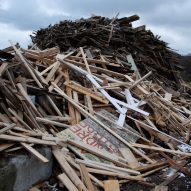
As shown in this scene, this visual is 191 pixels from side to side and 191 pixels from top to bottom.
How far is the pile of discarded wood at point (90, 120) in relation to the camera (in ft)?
17.7

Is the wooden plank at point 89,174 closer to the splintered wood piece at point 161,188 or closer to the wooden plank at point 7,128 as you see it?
the splintered wood piece at point 161,188

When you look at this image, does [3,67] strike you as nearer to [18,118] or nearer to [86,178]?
[18,118]

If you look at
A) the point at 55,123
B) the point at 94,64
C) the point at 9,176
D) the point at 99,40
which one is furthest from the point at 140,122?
the point at 99,40

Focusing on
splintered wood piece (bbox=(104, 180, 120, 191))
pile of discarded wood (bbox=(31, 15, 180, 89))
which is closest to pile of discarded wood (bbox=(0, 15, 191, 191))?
splintered wood piece (bbox=(104, 180, 120, 191))

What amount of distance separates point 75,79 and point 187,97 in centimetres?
464

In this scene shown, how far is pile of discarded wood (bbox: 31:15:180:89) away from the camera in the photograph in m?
11.2

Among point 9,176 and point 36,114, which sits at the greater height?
point 36,114

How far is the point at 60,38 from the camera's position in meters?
11.5

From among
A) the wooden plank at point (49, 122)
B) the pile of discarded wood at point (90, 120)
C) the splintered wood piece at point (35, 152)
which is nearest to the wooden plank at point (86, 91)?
the pile of discarded wood at point (90, 120)

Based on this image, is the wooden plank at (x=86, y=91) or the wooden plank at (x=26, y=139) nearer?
the wooden plank at (x=26, y=139)

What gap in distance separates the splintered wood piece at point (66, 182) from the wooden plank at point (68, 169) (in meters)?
0.05

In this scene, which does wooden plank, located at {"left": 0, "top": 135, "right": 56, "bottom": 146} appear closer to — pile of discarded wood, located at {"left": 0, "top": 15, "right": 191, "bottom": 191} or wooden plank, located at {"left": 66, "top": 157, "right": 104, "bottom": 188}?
pile of discarded wood, located at {"left": 0, "top": 15, "right": 191, "bottom": 191}

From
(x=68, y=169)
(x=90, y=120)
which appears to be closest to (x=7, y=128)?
(x=68, y=169)

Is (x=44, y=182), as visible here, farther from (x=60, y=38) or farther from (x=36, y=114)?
(x=60, y=38)
